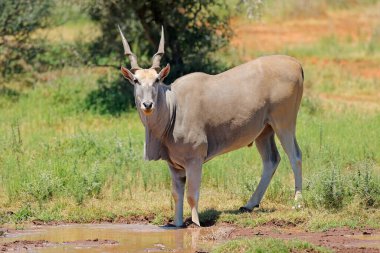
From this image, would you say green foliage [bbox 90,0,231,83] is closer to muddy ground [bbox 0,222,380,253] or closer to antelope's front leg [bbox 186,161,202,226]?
antelope's front leg [bbox 186,161,202,226]

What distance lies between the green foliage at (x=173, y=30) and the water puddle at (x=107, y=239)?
7.95 metres

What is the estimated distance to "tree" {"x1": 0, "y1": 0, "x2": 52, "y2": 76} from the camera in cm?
1998

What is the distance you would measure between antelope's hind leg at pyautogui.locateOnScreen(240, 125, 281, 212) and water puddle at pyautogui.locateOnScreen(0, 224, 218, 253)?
129cm

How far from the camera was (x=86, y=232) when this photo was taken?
11414mm

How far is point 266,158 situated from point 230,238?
2.09 metres

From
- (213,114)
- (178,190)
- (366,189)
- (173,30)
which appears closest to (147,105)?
(213,114)

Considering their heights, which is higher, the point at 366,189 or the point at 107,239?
the point at 366,189

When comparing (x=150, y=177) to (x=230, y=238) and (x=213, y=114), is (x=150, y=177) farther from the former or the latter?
(x=230, y=238)

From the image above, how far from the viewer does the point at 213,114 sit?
11750 mm

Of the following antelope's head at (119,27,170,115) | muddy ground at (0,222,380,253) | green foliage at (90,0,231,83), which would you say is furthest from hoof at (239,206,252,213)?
green foliage at (90,0,231,83)

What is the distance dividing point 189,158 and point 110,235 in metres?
1.22

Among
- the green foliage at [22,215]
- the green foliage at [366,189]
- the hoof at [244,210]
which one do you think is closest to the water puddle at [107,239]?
the green foliage at [22,215]

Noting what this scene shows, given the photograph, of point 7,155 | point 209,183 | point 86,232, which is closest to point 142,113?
point 86,232

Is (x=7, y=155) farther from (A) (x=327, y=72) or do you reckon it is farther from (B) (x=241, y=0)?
(A) (x=327, y=72)
